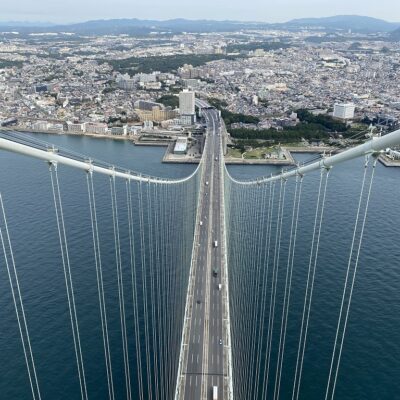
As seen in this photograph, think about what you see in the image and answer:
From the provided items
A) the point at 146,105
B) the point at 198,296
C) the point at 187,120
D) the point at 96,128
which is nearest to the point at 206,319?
the point at 198,296

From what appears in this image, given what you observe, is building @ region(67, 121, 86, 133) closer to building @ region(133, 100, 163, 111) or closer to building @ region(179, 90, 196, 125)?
building @ region(133, 100, 163, 111)

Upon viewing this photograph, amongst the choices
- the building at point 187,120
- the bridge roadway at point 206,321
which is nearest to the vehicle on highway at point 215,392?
the bridge roadway at point 206,321

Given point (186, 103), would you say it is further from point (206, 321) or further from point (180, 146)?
point (206, 321)

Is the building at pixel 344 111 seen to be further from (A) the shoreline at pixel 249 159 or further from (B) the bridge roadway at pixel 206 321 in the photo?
(B) the bridge roadway at pixel 206 321

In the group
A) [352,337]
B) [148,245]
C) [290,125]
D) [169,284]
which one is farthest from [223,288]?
[290,125]

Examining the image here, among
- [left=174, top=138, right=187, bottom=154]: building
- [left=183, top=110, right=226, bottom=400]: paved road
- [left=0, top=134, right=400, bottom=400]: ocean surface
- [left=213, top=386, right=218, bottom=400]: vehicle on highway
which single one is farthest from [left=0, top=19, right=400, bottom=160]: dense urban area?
[left=213, top=386, right=218, bottom=400]: vehicle on highway
